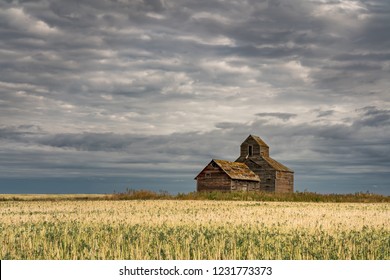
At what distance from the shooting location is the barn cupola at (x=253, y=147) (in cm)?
8669

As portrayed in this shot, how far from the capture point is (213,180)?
76.2 metres

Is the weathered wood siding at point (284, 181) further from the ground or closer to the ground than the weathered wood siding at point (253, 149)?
closer to the ground

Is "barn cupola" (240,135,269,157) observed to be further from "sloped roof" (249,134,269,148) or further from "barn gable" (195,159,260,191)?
"barn gable" (195,159,260,191)

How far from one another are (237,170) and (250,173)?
3988 millimetres

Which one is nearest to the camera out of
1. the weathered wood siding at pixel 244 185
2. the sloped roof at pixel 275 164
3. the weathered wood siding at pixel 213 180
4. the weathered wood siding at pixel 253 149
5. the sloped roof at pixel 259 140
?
the weathered wood siding at pixel 213 180

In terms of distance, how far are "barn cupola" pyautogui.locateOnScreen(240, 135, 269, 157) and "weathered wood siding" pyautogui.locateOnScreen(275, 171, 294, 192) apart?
4.44 meters

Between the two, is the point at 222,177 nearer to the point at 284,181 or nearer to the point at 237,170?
the point at 237,170

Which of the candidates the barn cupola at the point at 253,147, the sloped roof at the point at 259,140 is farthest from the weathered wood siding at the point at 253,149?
the sloped roof at the point at 259,140

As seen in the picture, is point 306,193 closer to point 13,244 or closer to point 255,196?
point 255,196

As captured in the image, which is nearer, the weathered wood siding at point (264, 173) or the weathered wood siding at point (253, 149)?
the weathered wood siding at point (264, 173)

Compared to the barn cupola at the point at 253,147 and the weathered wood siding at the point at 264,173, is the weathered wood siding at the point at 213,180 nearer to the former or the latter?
the weathered wood siding at the point at 264,173

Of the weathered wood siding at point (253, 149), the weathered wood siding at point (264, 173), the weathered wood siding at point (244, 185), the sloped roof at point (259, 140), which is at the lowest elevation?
the weathered wood siding at point (244, 185)

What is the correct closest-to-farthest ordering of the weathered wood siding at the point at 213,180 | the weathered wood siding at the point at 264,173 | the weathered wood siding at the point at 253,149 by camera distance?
the weathered wood siding at the point at 213,180 → the weathered wood siding at the point at 264,173 → the weathered wood siding at the point at 253,149

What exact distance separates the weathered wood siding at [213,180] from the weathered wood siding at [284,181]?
11123 mm
